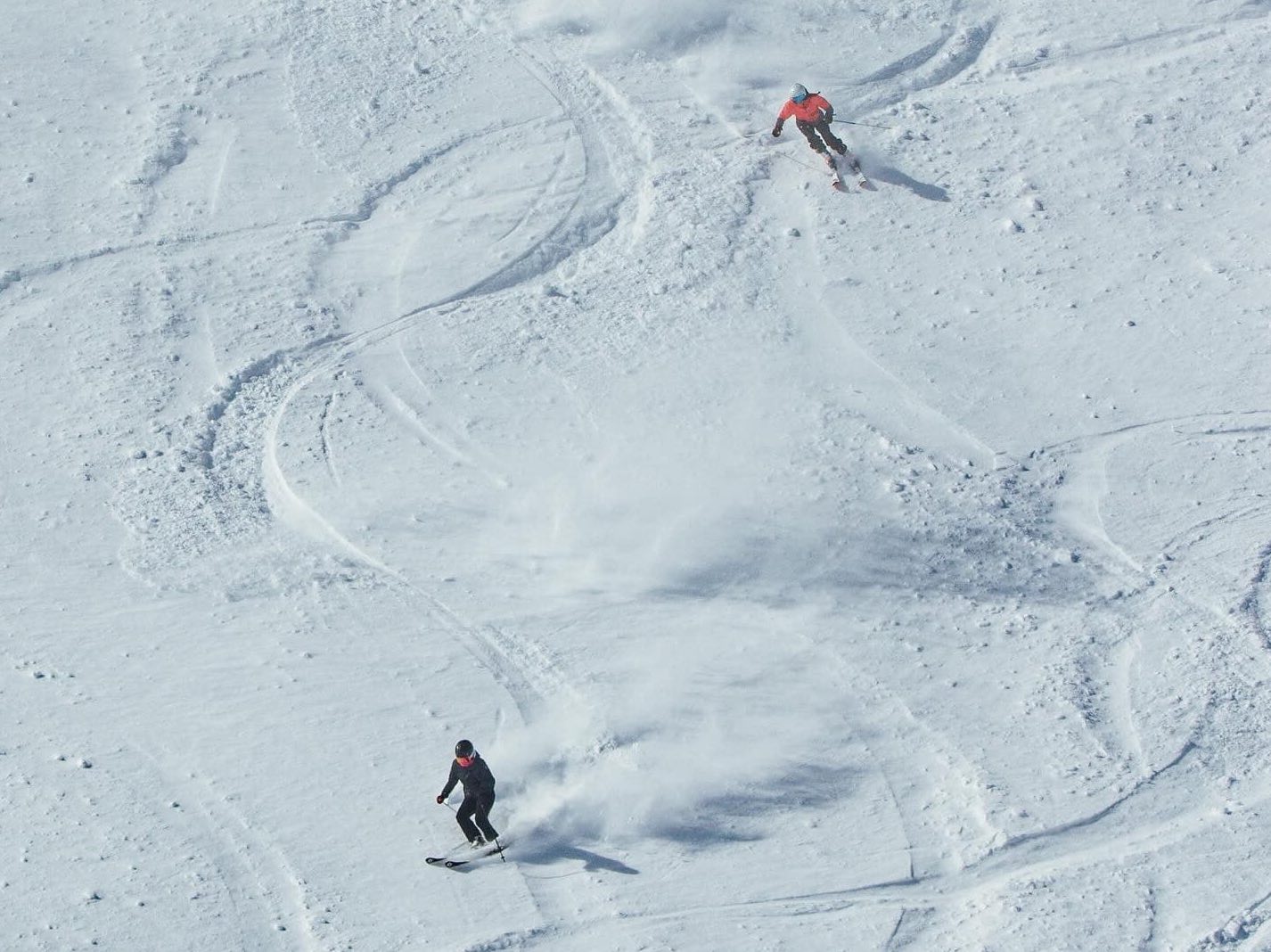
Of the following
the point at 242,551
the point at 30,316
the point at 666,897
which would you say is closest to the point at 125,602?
the point at 242,551

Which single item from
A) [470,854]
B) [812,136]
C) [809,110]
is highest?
[809,110]

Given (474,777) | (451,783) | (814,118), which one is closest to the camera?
(474,777)

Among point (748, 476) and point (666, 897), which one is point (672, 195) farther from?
point (666, 897)

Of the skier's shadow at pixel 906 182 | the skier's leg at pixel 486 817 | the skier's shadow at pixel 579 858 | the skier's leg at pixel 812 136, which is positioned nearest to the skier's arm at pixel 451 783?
the skier's leg at pixel 486 817

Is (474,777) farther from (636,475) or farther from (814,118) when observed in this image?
(814,118)

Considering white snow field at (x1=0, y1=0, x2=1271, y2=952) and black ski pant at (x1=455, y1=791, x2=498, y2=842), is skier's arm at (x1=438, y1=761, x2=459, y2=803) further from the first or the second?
white snow field at (x1=0, y1=0, x2=1271, y2=952)

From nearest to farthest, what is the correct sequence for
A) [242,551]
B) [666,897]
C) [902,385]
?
[666,897], [242,551], [902,385]

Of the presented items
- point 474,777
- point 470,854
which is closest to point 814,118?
point 474,777

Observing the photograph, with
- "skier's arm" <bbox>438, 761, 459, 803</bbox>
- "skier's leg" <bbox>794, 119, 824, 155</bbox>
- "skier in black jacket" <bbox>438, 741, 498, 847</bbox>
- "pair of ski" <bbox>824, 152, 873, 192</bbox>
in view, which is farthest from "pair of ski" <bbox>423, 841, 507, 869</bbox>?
"skier's leg" <bbox>794, 119, 824, 155</bbox>
